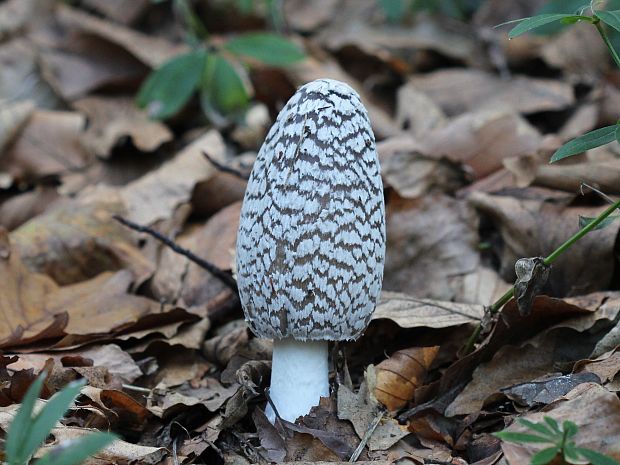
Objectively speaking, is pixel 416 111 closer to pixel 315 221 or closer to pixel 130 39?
pixel 130 39

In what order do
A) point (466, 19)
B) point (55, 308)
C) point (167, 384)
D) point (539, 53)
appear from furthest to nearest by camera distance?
point (466, 19) → point (539, 53) → point (55, 308) → point (167, 384)

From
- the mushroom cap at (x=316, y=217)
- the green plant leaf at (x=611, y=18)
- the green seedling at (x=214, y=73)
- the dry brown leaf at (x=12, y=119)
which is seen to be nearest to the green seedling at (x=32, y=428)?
the mushroom cap at (x=316, y=217)

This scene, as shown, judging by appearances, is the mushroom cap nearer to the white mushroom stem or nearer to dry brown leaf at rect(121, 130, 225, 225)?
the white mushroom stem

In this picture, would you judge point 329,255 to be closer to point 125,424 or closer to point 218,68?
point 125,424

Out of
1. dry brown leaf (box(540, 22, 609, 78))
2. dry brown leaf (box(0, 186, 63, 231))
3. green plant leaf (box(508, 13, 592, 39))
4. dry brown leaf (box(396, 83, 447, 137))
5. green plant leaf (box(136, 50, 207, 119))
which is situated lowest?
dry brown leaf (box(0, 186, 63, 231))

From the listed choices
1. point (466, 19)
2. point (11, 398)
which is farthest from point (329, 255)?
point (466, 19)

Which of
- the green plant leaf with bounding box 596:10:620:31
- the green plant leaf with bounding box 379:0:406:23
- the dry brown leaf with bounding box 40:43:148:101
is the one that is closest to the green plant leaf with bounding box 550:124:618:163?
the green plant leaf with bounding box 596:10:620:31
